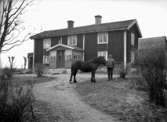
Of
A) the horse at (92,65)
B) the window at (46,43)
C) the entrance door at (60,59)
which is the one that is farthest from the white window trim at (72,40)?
the horse at (92,65)

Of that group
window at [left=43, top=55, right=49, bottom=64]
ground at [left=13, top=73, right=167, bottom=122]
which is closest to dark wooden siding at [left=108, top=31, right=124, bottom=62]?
window at [left=43, top=55, right=49, bottom=64]

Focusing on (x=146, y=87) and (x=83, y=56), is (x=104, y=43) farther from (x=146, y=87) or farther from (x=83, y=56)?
(x=146, y=87)

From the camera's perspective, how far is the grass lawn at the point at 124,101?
10.9 metres

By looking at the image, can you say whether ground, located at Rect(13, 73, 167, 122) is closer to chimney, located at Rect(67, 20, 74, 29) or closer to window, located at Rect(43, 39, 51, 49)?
window, located at Rect(43, 39, 51, 49)

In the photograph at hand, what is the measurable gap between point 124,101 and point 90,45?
72.1 feet

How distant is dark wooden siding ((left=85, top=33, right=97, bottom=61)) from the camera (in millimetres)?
33378

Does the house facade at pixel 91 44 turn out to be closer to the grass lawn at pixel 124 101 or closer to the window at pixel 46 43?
the window at pixel 46 43

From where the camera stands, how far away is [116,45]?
103 ft

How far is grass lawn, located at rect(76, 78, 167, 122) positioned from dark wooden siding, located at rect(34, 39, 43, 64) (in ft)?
79.1

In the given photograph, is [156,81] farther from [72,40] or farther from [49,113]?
[72,40]

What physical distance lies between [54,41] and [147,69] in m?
26.0

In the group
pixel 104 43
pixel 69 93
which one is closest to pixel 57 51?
pixel 104 43

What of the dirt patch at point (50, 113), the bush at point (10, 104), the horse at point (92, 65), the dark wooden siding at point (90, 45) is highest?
the dark wooden siding at point (90, 45)

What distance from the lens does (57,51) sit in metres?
35.3
